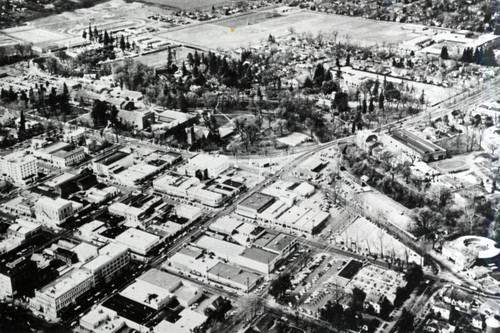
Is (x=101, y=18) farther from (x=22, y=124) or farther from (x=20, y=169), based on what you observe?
(x=20, y=169)

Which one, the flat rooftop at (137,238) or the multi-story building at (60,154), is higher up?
the multi-story building at (60,154)

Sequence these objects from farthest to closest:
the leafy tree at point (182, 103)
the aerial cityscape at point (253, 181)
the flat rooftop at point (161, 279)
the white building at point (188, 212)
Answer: the leafy tree at point (182, 103)
the white building at point (188, 212)
the flat rooftop at point (161, 279)
the aerial cityscape at point (253, 181)

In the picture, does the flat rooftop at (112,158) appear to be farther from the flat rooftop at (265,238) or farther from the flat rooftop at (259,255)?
the flat rooftop at (259,255)

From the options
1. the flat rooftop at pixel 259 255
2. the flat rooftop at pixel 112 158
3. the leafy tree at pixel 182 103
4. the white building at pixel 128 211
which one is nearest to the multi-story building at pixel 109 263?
the white building at pixel 128 211

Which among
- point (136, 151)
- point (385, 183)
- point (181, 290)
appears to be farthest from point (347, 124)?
point (181, 290)

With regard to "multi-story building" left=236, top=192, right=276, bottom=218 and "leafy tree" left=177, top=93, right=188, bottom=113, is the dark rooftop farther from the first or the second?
"leafy tree" left=177, top=93, right=188, bottom=113

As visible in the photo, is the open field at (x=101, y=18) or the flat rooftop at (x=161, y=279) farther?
the open field at (x=101, y=18)
